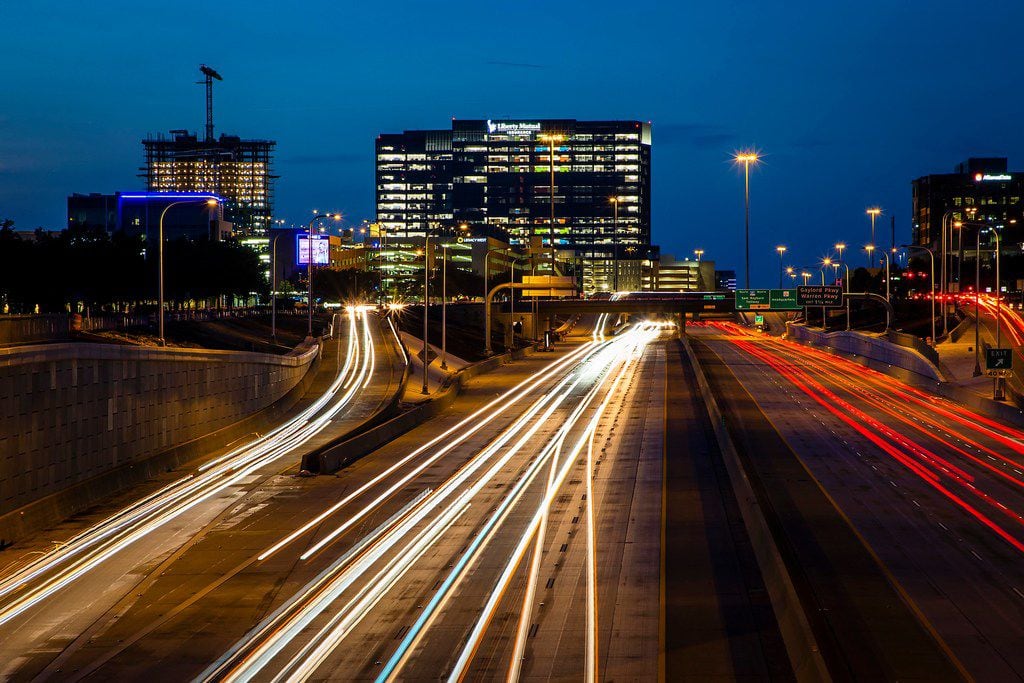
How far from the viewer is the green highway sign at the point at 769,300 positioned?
97188 millimetres

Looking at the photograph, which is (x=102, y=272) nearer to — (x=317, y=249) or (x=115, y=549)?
(x=317, y=249)

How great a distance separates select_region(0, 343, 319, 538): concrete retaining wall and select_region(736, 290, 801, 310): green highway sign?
61603mm

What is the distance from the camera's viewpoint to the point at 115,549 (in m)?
23.6

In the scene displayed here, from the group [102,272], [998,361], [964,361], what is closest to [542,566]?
[998,361]

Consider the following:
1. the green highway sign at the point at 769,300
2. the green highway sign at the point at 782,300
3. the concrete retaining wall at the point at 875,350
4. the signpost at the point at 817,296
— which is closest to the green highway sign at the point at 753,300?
the green highway sign at the point at 769,300

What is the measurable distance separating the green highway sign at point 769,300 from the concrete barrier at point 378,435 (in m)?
35.3

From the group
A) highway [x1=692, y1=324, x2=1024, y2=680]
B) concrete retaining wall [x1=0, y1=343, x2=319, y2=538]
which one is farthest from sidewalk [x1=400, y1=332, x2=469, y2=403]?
concrete retaining wall [x1=0, y1=343, x2=319, y2=538]

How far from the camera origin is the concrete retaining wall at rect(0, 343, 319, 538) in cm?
2453

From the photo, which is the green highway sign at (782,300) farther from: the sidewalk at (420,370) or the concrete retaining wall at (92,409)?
the concrete retaining wall at (92,409)

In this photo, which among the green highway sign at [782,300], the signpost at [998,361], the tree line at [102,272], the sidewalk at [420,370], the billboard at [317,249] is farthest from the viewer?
the billboard at [317,249]

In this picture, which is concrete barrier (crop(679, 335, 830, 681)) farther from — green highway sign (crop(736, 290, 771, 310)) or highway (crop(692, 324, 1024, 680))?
green highway sign (crop(736, 290, 771, 310))

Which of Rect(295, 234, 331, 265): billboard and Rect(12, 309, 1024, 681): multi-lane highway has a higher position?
Rect(295, 234, 331, 265): billboard

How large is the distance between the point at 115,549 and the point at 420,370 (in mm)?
58935

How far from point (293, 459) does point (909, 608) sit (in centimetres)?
2494
